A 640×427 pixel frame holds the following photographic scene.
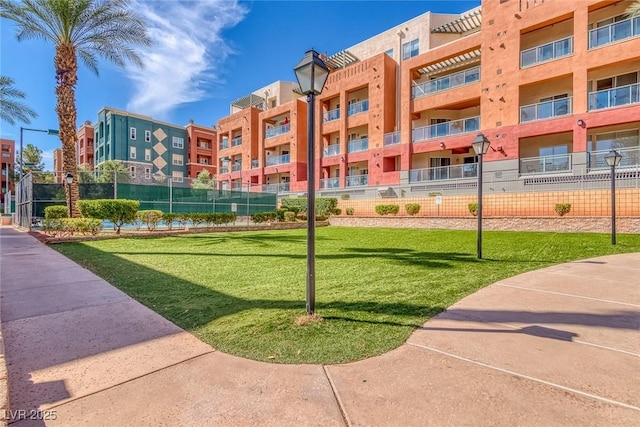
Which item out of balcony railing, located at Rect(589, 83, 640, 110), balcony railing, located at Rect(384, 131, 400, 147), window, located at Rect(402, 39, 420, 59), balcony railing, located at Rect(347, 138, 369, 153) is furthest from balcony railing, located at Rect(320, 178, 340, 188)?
balcony railing, located at Rect(589, 83, 640, 110)

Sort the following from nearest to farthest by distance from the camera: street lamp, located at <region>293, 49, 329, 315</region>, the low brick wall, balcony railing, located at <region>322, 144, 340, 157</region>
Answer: street lamp, located at <region>293, 49, 329, 315</region> → the low brick wall → balcony railing, located at <region>322, 144, 340, 157</region>

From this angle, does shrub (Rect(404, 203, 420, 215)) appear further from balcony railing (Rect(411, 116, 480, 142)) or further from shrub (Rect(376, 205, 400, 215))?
balcony railing (Rect(411, 116, 480, 142))

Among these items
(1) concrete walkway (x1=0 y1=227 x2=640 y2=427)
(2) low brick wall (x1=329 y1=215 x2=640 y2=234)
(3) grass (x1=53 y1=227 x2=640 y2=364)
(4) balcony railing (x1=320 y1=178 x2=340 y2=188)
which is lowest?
(1) concrete walkway (x1=0 y1=227 x2=640 y2=427)

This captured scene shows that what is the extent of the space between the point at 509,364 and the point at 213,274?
5197 millimetres

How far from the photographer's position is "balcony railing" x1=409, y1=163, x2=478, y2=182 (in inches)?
797

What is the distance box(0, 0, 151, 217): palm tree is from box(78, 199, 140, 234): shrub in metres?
1.25

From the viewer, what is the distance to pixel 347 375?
2520 mm

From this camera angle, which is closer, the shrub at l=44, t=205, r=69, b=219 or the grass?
the grass

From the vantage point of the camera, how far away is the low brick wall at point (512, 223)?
12.8 metres

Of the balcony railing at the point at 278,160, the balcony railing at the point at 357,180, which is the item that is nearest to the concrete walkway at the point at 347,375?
the balcony railing at the point at 357,180

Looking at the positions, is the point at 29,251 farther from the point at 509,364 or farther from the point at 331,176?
the point at 331,176

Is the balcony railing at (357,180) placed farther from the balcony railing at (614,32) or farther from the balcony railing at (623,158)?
the balcony railing at (614,32)

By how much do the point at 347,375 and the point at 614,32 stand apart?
23650mm

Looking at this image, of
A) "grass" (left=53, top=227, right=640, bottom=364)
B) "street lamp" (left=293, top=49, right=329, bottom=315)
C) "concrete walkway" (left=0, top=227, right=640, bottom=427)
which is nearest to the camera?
"concrete walkway" (left=0, top=227, right=640, bottom=427)
